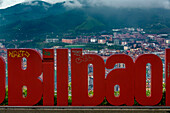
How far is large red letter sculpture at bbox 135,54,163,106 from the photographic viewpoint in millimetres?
9039

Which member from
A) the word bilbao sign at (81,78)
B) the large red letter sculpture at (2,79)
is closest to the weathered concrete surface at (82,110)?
the word bilbao sign at (81,78)

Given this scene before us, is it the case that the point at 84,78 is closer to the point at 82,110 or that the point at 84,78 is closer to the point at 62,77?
the point at 62,77

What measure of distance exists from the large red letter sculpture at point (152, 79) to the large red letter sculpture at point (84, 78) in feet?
4.14

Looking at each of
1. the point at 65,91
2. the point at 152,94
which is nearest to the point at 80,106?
the point at 65,91

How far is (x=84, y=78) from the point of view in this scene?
30.2 feet

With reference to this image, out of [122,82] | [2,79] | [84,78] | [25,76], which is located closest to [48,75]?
[25,76]

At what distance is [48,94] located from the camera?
364 inches

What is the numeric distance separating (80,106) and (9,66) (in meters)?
2.97

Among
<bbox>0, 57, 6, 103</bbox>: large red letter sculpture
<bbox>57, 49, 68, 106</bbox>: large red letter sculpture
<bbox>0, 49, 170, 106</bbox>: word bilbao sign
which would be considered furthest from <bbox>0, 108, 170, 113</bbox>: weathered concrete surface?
<bbox>0, 57, 6, 103</bbox>: large red letter sculpture

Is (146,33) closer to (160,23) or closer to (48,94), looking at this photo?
(160,23)

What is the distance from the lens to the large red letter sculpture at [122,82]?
9.05 metres

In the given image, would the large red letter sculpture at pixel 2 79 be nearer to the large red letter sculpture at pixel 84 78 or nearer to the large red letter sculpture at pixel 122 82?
the large red letter sculpture at pixel 84 78

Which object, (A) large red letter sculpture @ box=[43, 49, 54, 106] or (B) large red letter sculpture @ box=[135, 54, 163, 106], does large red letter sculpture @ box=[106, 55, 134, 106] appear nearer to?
(B) large red letter sculpture @ box=[135, 54, 163, 106]

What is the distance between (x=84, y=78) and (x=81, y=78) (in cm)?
11
